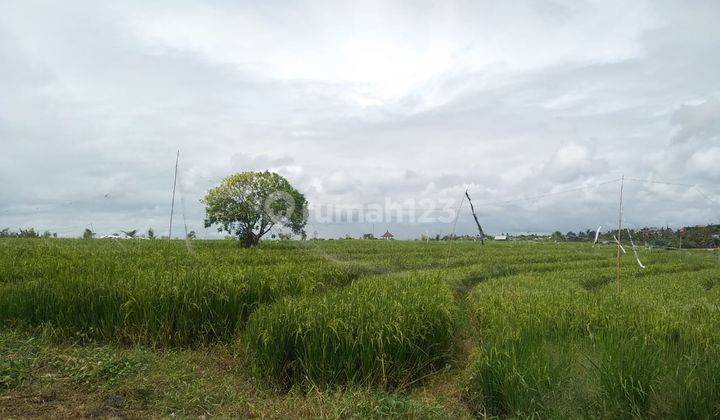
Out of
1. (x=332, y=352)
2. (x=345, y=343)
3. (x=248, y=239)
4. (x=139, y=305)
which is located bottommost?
(x=332, y=352)

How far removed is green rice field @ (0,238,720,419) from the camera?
4.90 m

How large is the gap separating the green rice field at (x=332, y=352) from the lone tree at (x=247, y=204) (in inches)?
598

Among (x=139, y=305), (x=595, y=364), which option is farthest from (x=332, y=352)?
(x=139, y=305)

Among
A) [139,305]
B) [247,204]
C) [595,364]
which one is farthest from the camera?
[247,204]

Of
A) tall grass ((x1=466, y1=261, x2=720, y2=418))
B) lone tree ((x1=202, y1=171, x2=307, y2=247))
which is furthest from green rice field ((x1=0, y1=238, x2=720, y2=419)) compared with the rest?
lone tree ((x1=202, y1=171, x2=307, y2=247))

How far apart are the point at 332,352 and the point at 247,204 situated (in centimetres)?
2019

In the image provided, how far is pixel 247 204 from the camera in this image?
25531 mm

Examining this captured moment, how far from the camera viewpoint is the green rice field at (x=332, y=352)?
4902 mm

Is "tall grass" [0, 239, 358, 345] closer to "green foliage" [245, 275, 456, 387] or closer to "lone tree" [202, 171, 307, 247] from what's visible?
"green foliage" [245, 275, 456, 387]

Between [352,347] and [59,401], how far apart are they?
128 inches

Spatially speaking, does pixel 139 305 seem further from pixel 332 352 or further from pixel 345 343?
pixel 345 343

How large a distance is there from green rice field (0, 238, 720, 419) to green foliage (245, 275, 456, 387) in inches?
0.8

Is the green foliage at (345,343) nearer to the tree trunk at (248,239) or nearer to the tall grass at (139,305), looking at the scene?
the tall grass at (139,305)

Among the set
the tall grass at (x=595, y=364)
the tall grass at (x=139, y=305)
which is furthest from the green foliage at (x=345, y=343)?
the tall grass at (x=139, y=305)
